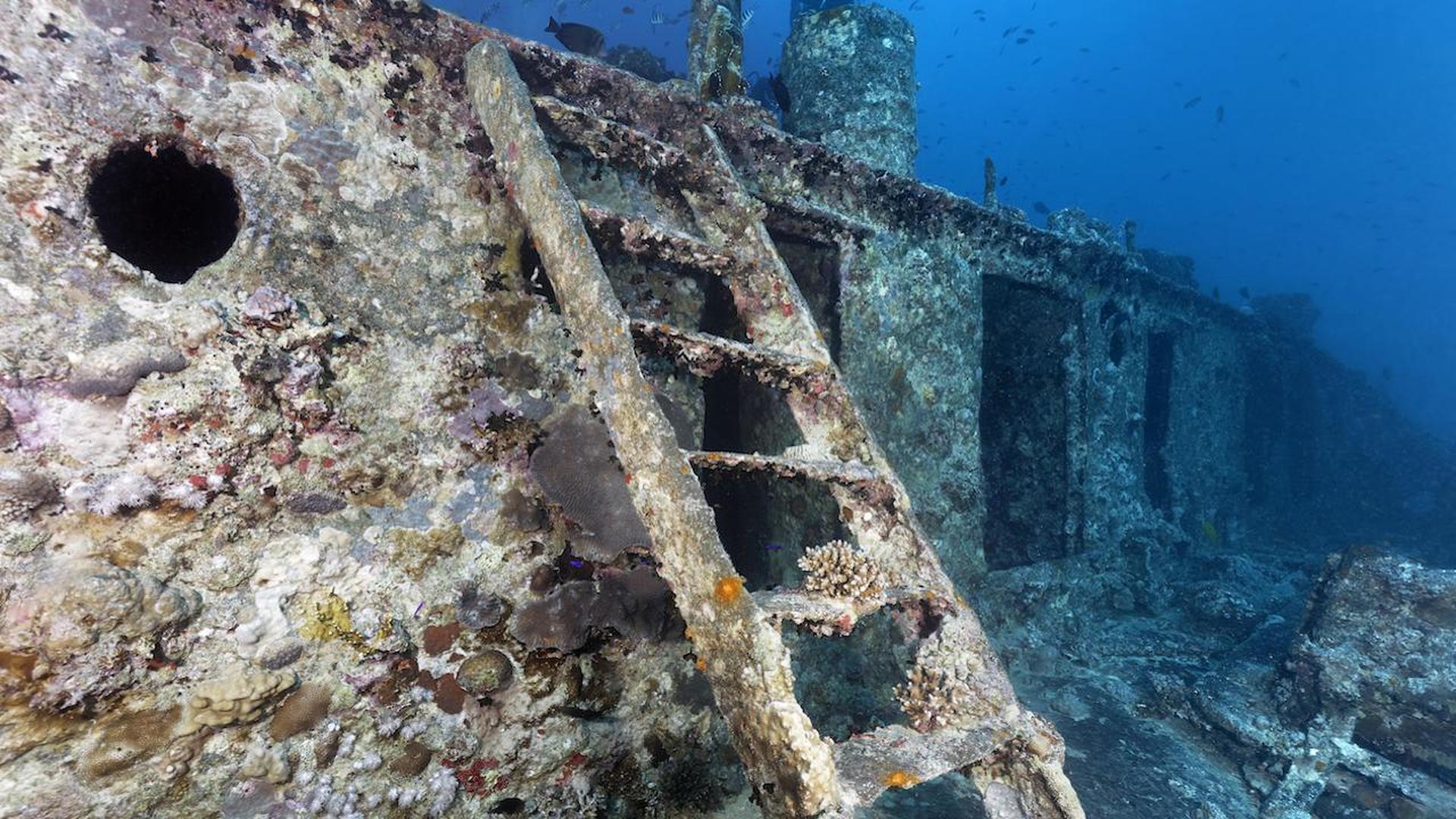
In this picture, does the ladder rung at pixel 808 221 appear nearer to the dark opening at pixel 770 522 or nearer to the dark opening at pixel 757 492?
the dark opening at pixel 757 492

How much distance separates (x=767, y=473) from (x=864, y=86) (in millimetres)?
6826

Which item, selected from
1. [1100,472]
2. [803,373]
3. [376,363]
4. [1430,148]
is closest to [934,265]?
[803,373]

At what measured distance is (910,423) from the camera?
465 centimetres

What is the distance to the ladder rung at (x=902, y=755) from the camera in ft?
5.50

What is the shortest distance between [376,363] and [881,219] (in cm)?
356

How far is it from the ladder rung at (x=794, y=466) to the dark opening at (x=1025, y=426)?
Result: 14.4ft

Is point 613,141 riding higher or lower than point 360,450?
higher

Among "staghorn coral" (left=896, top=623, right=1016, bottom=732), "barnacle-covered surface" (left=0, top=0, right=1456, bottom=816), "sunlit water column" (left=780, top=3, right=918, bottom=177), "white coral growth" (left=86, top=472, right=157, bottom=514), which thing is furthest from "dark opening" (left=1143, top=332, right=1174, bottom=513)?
"white coral growth" (left=86, top=472, right=157, bottom=514)

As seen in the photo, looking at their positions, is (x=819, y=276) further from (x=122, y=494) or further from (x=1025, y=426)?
(x=122, y=494)

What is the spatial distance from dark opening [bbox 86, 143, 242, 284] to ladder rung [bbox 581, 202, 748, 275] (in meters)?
1.33

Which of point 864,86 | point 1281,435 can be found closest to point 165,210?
point 864,86

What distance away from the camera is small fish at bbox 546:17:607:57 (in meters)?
8.62

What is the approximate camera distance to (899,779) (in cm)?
169

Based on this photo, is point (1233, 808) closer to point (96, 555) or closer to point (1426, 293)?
point (96, 555)
